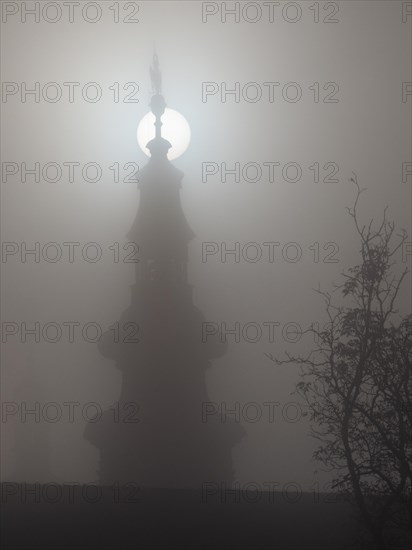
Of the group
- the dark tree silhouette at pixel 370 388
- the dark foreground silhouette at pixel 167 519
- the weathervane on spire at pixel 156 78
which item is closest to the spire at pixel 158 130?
the weathervane on spire at pixel 156 78

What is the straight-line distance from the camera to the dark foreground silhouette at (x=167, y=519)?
87.7 inches

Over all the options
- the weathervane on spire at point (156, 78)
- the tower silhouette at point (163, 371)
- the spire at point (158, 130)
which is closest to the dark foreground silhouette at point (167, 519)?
the tower silhouette at point (163, 371)

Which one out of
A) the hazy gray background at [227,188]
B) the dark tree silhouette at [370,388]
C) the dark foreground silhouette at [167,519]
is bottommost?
the dark foreground silhouette at [167,519]

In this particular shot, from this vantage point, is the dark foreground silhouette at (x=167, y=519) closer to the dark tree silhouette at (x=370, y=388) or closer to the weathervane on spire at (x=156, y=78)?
the dark tree silhouette at (x=370, y=388)

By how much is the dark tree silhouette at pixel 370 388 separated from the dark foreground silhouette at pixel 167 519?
125 mm

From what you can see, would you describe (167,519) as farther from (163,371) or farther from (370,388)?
(370,388)

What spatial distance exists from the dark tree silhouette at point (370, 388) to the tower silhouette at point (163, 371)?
1.05 ft

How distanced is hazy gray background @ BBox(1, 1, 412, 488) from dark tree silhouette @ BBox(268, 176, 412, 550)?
5 cm

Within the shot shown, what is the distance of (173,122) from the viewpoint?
2.21 metres

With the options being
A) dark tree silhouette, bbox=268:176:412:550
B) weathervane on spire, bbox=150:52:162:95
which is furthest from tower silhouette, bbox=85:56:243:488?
dark tree silhouette, bbox=268:176:412:550

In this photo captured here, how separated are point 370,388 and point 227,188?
0.81 meters

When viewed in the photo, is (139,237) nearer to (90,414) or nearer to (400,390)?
(90,414)

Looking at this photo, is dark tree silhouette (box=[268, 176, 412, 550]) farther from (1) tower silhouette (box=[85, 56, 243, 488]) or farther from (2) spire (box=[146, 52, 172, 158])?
(2) spire (box=[146, 52, 172, 158])

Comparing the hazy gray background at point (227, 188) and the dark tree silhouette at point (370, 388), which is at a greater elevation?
the hazy gray background at point (227, 188)
